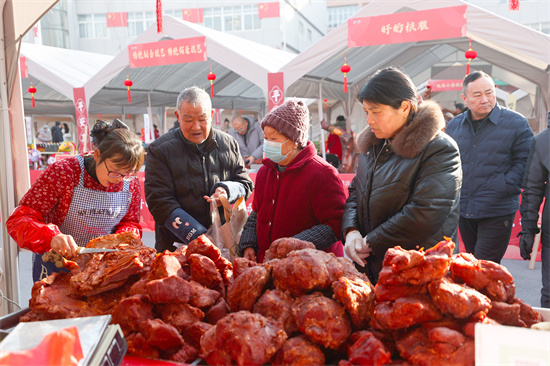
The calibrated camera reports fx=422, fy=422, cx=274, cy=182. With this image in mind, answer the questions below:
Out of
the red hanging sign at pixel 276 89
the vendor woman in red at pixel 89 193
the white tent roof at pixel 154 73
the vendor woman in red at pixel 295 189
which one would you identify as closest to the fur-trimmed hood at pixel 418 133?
the vendor woman in red at pixel 295 189

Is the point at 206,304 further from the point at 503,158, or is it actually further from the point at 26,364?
the point at 503,158

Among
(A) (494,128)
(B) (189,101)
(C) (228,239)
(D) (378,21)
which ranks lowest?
(C) (228,239)

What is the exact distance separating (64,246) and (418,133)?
1.38 m

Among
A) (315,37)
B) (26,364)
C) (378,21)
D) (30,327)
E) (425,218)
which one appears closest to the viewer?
(26,364)

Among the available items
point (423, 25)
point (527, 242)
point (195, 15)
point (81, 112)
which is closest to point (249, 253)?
point (527, 242)

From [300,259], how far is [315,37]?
36.6 m

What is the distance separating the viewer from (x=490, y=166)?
291 cm

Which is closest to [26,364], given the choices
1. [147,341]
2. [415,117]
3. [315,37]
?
[147,341]

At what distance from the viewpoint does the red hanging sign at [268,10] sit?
2115cm

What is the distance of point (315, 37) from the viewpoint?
3538 centimetres

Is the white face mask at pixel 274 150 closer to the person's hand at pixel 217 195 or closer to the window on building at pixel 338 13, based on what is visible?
the person's hand at pixel 217 195

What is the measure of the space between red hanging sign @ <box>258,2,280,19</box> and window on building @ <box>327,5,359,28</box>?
13490 millimetres

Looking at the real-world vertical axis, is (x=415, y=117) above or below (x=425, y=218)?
above

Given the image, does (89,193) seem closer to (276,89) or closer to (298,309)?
(298,309)
